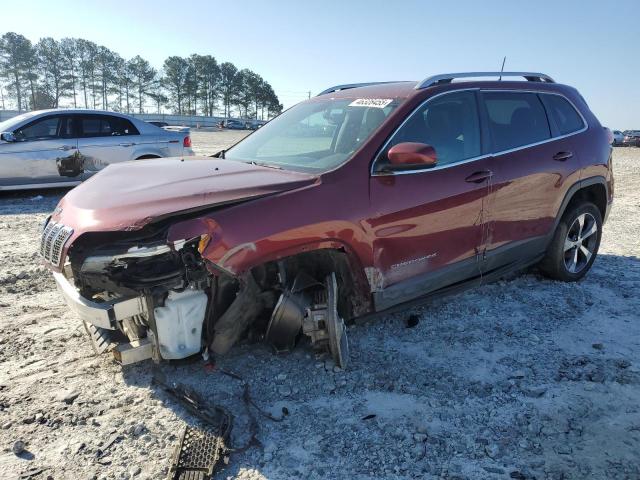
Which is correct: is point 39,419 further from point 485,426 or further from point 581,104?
point 581,104

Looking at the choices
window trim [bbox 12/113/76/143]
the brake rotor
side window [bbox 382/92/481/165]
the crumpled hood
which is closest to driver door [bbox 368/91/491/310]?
side window [bbox 382/92/481/165]

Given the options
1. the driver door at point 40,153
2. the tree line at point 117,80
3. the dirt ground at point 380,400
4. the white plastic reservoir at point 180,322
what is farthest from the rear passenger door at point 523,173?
the tree line at point 117,80

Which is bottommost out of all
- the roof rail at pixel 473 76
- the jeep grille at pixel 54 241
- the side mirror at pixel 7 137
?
the jeep grille at pixel 54 241

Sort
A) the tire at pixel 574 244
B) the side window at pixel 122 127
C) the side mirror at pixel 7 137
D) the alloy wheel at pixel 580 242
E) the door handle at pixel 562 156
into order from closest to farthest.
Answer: the door handle at pixel 562 156, the tire at pixel 574 244, the alloy wheel at pixel 580 242, the side mirror at pixel 7 137, the side window at pixel 122 127

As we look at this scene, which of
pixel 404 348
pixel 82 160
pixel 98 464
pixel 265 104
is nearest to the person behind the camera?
pixel 98 464

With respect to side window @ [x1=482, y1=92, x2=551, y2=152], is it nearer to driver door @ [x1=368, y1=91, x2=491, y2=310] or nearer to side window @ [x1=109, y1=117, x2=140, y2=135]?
driver door @ [x1=368, y1=91, x2=491, y2=310]

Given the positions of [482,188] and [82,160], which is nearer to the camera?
[482,188]

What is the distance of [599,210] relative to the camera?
524 centimetres

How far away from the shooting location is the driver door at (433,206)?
132 inches

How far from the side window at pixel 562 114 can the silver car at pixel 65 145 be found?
7497 millimetres

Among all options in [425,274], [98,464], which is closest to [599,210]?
[425,274]

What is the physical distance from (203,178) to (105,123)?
7.48 meters

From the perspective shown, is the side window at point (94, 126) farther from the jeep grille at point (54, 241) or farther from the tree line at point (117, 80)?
the tree line at point (117, 80)

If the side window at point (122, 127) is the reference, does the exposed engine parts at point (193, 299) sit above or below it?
below
